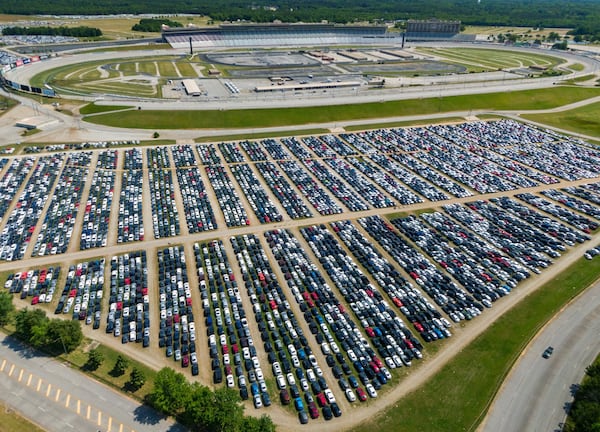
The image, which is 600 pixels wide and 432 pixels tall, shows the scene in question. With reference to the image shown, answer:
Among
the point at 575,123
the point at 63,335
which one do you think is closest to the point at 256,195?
the point at 63,335

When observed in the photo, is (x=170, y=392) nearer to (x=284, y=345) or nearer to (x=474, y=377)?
(x=284, y=345)

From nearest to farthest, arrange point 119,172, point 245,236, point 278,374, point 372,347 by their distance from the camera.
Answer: point 278,374
point 372,347
point 245,236
point 119,172

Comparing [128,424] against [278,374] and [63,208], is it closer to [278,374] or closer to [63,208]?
[278,374]

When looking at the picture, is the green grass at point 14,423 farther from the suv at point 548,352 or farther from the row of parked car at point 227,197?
the suv at point 548,352

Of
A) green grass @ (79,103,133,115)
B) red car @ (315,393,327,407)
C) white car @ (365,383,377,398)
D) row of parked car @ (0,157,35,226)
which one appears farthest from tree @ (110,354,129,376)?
green grass @ (79,103,133,115)

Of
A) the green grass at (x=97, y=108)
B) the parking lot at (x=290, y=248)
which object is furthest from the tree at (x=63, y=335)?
the green grass at (x=97, y=108)

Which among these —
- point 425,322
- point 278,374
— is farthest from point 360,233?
point 278,374
